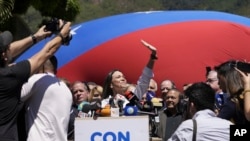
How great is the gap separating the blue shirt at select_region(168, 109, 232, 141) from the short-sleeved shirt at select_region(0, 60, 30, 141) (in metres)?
1.19

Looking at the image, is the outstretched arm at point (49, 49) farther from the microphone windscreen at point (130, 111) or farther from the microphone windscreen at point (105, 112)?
the microphone windscreen at point (130, 111)

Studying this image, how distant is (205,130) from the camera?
17.9 ft

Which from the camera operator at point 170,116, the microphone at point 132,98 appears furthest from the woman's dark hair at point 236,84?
the camera operator at point 170,116

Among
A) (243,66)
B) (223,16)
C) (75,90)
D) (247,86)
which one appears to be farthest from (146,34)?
(247,86)

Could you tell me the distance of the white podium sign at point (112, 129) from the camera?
6781 millimetres

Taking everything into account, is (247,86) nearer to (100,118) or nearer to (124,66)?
(100,118)

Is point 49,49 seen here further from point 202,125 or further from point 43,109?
point 202,125

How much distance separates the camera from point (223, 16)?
51.3 ft

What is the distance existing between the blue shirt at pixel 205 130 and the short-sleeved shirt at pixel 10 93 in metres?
1.19

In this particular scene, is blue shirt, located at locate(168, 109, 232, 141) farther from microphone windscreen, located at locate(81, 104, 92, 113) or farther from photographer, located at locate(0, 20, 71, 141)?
microphone windscreen, located at locate(81, 104, 92, 113)

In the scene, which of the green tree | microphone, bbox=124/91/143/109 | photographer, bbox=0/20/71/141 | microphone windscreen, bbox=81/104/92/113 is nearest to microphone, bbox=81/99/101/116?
microphone windscreen, bbox=81/104/92/113

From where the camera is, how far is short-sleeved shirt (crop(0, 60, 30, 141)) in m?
5.39

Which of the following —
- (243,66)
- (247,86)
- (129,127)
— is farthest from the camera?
(129,127)

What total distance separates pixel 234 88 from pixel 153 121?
12.0ft
